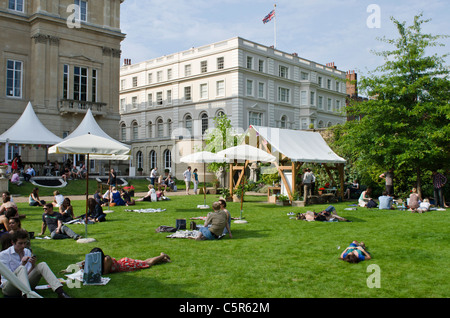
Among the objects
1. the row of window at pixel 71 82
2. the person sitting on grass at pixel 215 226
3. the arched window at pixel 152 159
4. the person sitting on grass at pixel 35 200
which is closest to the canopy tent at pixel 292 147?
the person sitting on grass at pixel 215 226

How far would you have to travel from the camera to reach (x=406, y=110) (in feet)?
64.3

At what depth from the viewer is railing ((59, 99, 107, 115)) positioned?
1459 inches

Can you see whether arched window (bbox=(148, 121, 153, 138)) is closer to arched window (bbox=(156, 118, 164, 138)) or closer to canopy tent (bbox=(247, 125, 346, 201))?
arched window (bbox=(156, 118, 164, 138))

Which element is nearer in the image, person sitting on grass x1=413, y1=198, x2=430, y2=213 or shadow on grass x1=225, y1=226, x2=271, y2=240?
shadow on grass x1=225, y1=226, x2=271, y2=240

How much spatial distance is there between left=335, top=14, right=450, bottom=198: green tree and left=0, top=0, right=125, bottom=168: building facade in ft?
87.0

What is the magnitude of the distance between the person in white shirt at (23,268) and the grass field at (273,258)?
0.92ft

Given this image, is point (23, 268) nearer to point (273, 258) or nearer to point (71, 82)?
point (273, 258)

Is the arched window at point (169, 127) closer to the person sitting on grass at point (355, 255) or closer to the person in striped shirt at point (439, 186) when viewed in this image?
the person in striped shirt at point (439, 186)

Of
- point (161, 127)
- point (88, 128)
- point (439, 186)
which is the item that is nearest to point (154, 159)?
point (161, 127)

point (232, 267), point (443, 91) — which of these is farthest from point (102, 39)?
point (232, 267)

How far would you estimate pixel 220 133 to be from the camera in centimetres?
3941

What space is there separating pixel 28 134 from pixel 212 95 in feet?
80.6

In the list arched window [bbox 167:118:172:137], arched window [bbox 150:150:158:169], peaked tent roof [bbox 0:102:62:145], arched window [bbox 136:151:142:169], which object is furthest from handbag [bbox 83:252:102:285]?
arched window [bbox 136:151:142:169]
